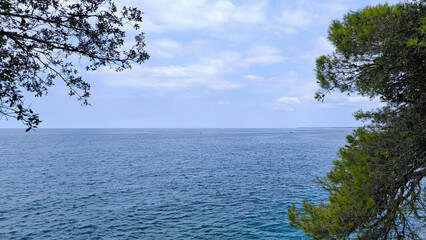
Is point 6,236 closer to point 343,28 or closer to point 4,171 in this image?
point 343,28

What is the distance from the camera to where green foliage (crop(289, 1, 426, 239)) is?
24.3ft

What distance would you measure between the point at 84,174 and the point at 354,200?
48.4 meters

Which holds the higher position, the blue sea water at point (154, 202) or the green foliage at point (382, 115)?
the green foliage at point (382, 115)

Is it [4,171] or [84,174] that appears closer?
[84,174]

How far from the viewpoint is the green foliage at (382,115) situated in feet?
24.3

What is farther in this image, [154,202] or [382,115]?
[154,202]

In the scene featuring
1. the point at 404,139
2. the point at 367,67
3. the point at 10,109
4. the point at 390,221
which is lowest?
the point at 390,221

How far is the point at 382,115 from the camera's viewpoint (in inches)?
350

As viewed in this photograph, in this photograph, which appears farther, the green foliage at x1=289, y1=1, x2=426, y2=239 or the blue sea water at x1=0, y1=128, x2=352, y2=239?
the blue sea water at x1=0, y1=128, x2=352, y2=239

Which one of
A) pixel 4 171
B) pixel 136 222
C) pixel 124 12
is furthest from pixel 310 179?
pixel 4 171

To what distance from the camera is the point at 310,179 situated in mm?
40844

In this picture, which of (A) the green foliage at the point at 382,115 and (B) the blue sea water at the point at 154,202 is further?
(B) the blue sea water at the point at 154,202

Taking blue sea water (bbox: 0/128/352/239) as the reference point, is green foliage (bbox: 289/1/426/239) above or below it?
above

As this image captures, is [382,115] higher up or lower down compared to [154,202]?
higher up
